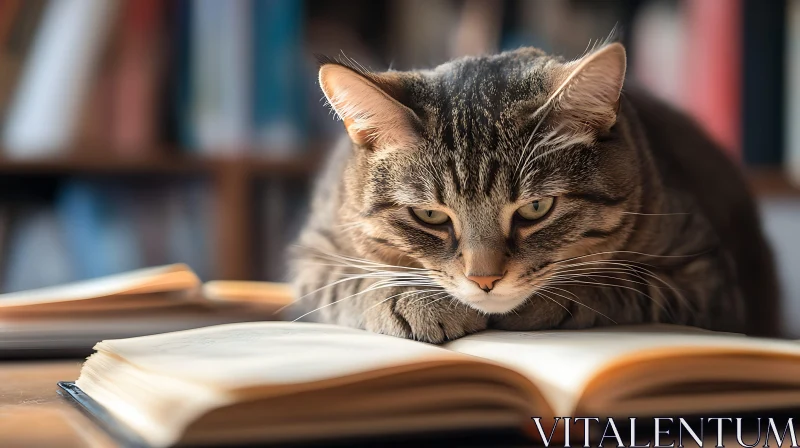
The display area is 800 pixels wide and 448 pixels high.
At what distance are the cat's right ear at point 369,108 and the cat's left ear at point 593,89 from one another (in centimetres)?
16

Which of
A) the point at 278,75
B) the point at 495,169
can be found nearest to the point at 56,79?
the point at 278,75

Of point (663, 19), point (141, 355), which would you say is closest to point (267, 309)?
point (141, 355)

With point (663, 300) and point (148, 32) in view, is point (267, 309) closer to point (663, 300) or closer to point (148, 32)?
point (663, 300)

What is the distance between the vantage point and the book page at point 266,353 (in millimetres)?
548

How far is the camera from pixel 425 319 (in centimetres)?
84

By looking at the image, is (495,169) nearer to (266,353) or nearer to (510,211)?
(510,211)

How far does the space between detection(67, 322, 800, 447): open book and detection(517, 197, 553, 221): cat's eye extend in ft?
0.72

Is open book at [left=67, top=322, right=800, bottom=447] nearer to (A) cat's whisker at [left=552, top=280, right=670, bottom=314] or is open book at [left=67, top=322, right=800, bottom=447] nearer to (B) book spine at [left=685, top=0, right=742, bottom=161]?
(A) cat's whisker at [left=552, top=280, right=670, bottom=314]

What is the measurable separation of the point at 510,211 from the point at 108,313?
51 cm

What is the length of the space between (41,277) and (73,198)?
18cm

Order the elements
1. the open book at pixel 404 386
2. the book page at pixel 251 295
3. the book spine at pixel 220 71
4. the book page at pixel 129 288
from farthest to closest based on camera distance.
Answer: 1. the book spine at pixel 220 71
2. the book page at pixel 251 295
3. the book page at pixel 129 288
4. the open book at pixel 404 386

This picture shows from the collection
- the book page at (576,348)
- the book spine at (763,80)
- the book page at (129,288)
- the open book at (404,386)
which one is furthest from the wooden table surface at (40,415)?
the book spine at (763,80)

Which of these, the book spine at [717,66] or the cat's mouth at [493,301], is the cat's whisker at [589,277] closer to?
the cat's mouth at [493,301]

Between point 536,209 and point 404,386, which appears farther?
point 536,209
